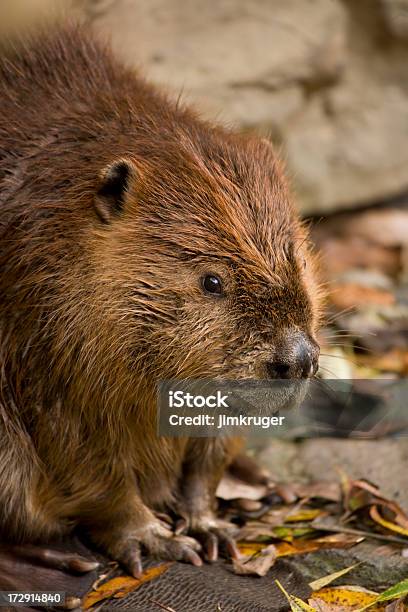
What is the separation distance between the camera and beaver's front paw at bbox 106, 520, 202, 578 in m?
3.97

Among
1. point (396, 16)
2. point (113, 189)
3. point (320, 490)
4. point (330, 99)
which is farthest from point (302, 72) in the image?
point (113, 189)

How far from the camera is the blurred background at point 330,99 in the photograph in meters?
6.05

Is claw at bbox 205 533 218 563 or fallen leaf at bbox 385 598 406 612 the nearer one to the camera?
fallen leaf at bbox 385 598 406 612

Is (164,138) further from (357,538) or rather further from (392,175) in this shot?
(392,175)

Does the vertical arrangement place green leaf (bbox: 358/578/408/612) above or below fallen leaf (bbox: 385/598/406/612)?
above

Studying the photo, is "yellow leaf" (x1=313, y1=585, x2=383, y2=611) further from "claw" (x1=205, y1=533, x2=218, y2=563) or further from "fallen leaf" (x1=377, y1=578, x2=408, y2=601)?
"claw" (x1=205, y1=533, x2=218, y2=563)

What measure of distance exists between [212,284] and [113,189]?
554mm

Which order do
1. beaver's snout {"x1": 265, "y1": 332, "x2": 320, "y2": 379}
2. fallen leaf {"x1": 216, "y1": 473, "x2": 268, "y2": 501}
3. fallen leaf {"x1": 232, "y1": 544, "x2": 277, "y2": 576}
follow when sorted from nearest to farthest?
1. beaver's snout {"x1": 265, "y1": 332, "x2": 320, "y2": 379}
2. fallen leaf {"x1": 232, "y1": 544, "x2": 277, "y2": 576}
3. fallen leaf {"x1": 216, "y1": 473, "x2": 268, "y2": 501}

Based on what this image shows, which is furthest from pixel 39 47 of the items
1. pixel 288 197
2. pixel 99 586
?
pixel 99 586

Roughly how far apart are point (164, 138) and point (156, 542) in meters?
1.71

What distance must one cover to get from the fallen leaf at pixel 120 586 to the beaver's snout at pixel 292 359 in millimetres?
1094

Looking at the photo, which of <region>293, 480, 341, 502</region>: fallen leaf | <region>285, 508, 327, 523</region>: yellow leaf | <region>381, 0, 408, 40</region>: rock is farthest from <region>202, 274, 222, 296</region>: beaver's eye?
<region>381, 0, 408, 40</region>: rock

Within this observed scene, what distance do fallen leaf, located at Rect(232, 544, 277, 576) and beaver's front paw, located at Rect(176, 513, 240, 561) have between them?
0.17 ft

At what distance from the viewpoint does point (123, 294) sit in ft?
11.7
